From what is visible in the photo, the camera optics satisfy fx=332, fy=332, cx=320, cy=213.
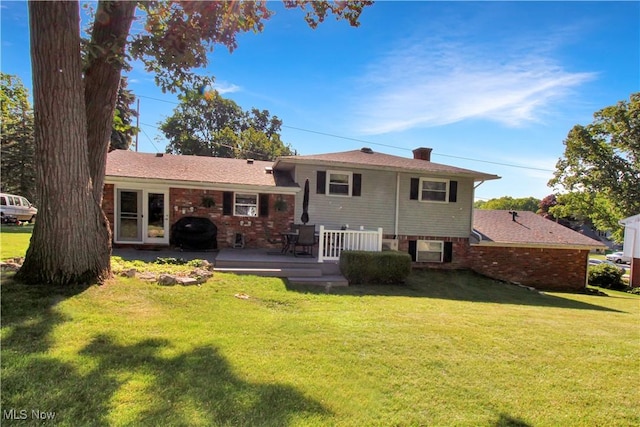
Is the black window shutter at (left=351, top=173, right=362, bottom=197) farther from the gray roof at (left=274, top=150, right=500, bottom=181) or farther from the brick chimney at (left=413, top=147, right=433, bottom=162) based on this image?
the brick chimney at (left=413, top=147, right=433, bottom=162)

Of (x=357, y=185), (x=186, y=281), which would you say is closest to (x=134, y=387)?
(x=186, y=281)

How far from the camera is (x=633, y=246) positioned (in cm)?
1750

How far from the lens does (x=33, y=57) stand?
446cm


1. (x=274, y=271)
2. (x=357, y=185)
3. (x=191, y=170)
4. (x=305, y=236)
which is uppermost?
(x=191, y=170)

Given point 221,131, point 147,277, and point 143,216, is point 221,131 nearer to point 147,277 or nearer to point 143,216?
point 143,216

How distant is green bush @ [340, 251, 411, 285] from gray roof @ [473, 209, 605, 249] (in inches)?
214

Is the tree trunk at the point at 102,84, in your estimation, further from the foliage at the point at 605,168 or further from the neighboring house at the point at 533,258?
the foliage at the point at 605,168

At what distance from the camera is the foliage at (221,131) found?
102 feet

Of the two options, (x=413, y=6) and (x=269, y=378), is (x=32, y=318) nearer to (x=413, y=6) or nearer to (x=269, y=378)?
(x=269, y=378)

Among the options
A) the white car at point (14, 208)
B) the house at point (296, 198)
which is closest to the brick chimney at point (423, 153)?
the house at point (296, 198)

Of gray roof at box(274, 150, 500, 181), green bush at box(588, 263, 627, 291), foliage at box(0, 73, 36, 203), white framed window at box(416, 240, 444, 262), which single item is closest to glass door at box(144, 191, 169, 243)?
gray roof at box(274, 150, 500, 181)

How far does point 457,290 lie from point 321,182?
5.66 meters

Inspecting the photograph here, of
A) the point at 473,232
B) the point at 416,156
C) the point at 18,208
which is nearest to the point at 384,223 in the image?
the point at 473,232

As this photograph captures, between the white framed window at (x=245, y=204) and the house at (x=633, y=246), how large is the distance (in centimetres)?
1926
